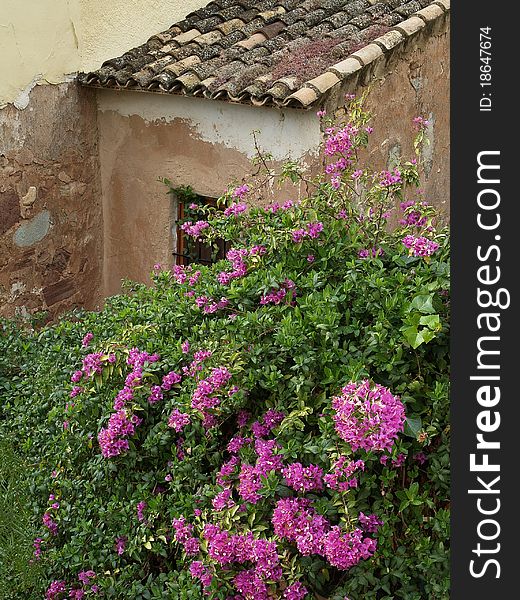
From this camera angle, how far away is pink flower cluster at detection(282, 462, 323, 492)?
276cm

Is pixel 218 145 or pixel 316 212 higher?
pixel 218 145

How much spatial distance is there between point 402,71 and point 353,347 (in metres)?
3.51

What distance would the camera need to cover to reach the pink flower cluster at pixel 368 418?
261cm

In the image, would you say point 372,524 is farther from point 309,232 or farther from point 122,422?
point 309,232

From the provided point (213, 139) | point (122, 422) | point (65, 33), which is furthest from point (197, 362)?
point (65, 33)

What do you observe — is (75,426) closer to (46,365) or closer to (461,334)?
(46,365)

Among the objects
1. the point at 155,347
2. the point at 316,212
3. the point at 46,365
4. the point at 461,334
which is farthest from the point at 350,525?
the point at 46,365

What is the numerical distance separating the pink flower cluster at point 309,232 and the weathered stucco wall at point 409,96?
2.11 meters

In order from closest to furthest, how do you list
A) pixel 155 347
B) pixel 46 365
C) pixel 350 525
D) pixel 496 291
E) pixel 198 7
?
1. pixel 496 291
2. pixel 350 525
3. pixel 155 347
4. pixel 46 365
5. pixel 198 7

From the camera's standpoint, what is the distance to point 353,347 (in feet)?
9.69

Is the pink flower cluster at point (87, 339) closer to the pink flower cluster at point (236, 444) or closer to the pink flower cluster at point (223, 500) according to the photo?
the pink flower cluster at point (236, 444)

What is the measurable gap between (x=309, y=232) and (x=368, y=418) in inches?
39.1

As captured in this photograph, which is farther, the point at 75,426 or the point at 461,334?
the point at 75,426

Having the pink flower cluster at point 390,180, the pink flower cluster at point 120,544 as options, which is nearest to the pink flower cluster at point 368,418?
the pink flower cluster at point 120,544
